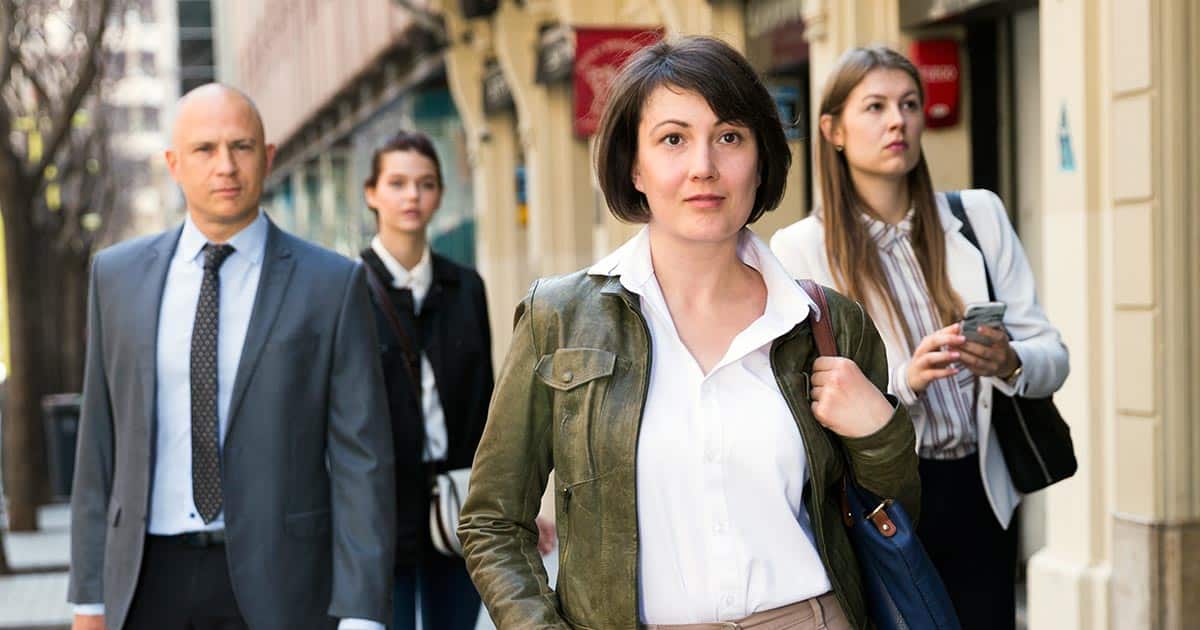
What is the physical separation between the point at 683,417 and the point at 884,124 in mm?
1831

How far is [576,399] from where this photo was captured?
2789mm

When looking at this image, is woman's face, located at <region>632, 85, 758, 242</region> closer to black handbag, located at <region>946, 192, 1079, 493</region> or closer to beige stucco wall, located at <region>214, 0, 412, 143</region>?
black handbag, located at <region>946, 192, 1079, 493</region>

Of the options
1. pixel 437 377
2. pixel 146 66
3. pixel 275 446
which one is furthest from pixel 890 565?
pixel 146 66

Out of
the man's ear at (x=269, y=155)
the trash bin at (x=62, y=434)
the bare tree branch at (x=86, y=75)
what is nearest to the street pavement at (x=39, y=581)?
the trash bin at (x=62, y=434)

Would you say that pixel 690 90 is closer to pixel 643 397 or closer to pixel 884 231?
pixel 643 397

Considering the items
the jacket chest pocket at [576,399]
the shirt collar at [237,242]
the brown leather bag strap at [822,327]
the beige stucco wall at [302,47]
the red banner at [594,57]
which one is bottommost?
the jacket chest pocket at [576,399]

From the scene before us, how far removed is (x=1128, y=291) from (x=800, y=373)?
441 centimetres

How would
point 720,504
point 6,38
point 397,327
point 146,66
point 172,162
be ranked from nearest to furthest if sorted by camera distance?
point 720,504 < point 172,162 < point 397,327 < point 6,38 < point 146,66

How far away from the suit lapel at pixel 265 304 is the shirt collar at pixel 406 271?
1506 millimetres

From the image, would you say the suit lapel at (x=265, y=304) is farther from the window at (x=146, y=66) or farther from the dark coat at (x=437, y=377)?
the window at (x=146, y=66)

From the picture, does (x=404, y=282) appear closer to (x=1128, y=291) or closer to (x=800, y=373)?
(x=1128, y=291)

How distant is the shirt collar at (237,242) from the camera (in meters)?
4.48

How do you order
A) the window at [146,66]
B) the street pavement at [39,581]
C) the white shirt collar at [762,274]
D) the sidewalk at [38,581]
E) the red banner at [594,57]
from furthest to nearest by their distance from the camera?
the window at [146,66] → the red banner at [594,57] → the sidewalk at [38,581] → the street pavement at [39,581] → the white shirt collar at [762,274]

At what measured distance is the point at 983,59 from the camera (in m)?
9.10
